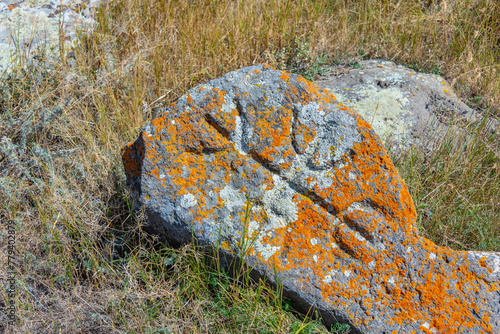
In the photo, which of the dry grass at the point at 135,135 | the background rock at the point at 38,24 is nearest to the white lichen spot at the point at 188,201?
the dry grass at the point at 135,135

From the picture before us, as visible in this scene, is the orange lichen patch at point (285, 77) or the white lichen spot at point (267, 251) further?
the orange lichen patch at point (285, 77)

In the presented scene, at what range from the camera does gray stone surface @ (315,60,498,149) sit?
3.01 metres

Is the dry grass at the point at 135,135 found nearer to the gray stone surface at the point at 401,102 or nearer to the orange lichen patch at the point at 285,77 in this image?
the gray stone surface at the point at 401,102

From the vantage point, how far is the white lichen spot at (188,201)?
195 cm

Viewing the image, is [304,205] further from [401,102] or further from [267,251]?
[401,102]

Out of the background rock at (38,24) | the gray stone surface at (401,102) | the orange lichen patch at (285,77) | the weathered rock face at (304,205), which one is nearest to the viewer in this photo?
the weathered rock face at (304,205)

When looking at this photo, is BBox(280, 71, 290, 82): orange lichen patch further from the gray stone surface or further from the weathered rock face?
the gray stone surface

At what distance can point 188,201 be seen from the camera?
6.42ft

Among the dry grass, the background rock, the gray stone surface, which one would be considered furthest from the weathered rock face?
the background rock

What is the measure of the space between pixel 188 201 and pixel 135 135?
4.01 feet

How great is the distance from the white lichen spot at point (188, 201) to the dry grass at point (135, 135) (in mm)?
242

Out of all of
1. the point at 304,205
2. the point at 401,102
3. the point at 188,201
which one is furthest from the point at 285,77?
the point at 401,102

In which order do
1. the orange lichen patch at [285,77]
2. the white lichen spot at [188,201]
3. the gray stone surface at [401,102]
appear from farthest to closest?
the gray stone surface at [401,102], the orange lichen patch at [285,77], the white lichen spot at [188,201]

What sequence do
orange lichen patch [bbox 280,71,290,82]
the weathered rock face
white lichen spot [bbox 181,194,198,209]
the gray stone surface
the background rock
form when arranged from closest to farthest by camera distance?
the weathered rock face < white lichen spot [bbox 181,194,198,209] < orange lichen patch [bbox 280,71,290,82] < the gray stone surface < the background rock
